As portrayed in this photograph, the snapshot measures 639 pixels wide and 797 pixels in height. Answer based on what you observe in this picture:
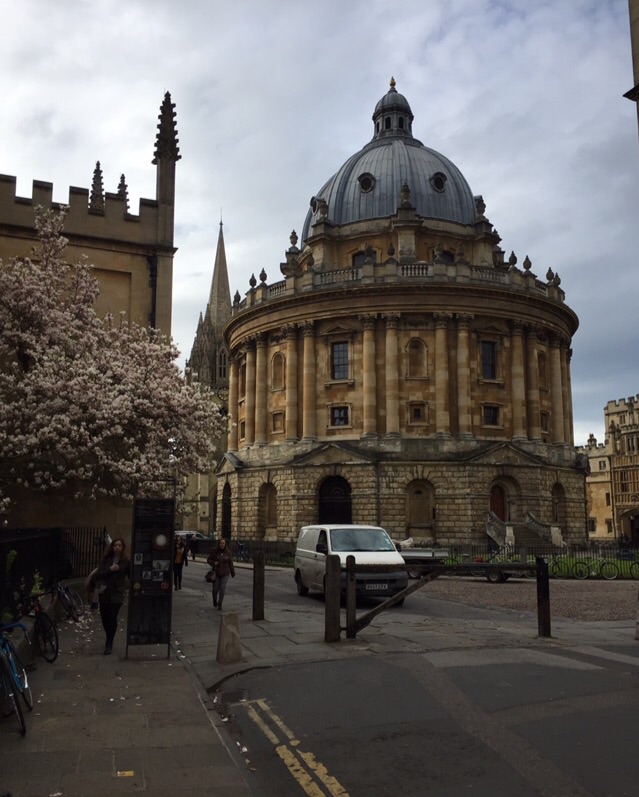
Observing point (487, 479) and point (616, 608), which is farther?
point (487, 479)

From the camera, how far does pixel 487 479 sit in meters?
44.1

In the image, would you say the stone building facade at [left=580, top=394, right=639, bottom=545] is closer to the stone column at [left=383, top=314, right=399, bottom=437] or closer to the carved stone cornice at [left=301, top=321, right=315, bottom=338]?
the stone column at [left=383, top=314, right=399, bottom=437]

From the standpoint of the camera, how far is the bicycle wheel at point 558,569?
2883cm

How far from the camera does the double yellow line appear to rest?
5.75m

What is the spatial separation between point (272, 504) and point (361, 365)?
10.4 m

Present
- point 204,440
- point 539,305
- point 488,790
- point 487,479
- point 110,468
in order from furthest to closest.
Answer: point 539,305 → point 487,479 → point 204,440 → point 110,468 → point 488,790

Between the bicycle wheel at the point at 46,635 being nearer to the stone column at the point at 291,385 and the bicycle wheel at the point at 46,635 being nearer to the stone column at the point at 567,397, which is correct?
the stone column at the point at 291,385

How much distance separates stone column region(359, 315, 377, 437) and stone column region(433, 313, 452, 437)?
357 cm

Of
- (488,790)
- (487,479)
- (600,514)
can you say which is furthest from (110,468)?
(600,514)

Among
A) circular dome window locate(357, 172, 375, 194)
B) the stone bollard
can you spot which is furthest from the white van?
circular dome window locate(357, 172, 375, 194)

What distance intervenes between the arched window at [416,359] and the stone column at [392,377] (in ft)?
3.12

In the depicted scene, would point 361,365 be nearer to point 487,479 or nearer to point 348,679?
point 487,479

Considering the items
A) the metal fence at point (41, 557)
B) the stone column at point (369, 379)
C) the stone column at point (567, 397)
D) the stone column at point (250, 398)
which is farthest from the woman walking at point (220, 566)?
the stone column at point (567, 397)

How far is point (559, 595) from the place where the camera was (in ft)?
70.6
